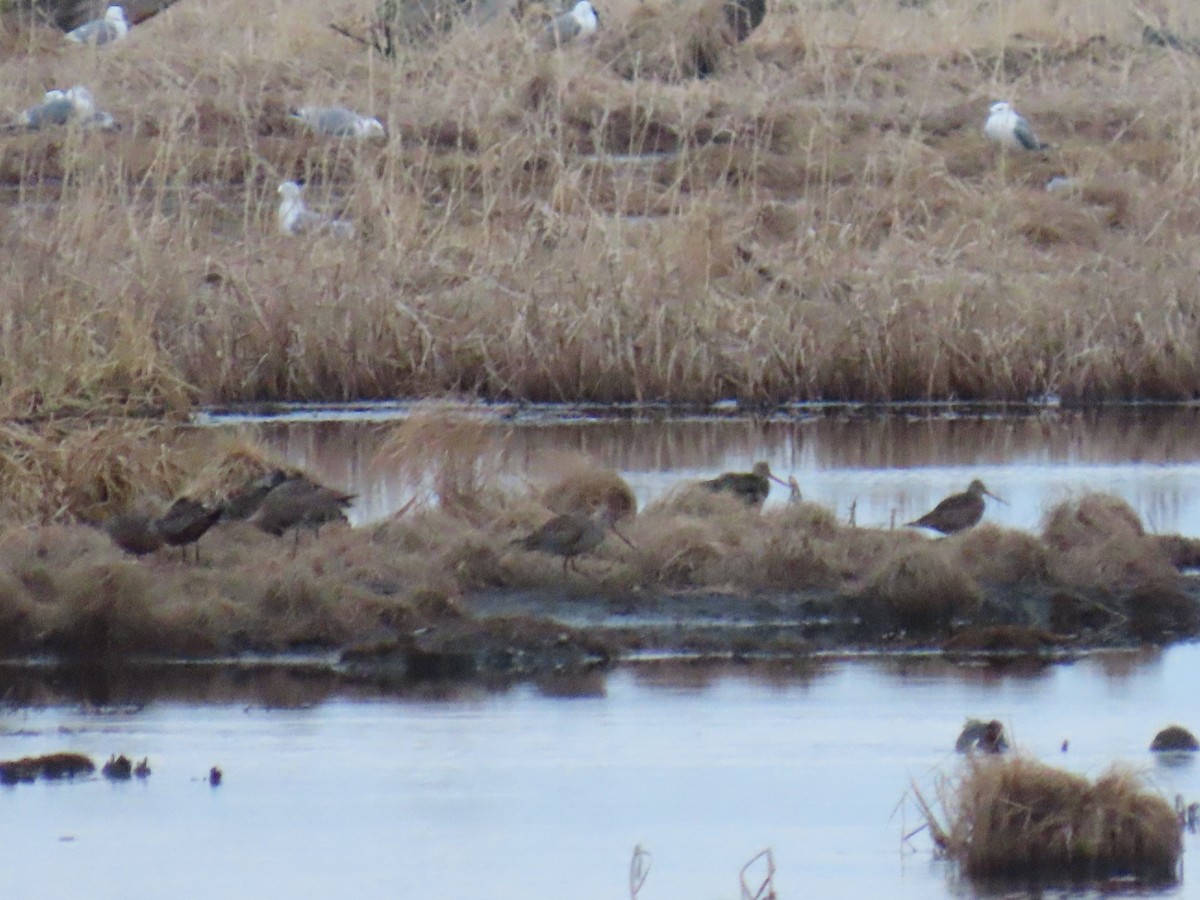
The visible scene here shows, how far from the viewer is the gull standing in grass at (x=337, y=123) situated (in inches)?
924

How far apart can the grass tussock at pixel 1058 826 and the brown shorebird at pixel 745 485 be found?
210 inches

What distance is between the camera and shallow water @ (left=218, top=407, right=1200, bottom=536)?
14102 mm

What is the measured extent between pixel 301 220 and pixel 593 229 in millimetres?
2511

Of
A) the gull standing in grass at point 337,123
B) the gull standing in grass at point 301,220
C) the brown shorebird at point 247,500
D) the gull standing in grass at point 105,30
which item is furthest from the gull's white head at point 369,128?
the brown shorebird at point 247,500

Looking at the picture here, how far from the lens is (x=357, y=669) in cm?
1032

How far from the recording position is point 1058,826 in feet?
24.4

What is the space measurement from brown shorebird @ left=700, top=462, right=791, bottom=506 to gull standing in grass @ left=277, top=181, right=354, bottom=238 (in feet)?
25.4

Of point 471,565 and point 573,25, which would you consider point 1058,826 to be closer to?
point 471,565

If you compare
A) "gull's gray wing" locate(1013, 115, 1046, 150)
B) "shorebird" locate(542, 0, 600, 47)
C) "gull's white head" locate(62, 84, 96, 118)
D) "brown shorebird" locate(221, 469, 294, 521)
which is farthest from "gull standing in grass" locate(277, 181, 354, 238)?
"brown shorebird" locate(221, 469, 294, 521)

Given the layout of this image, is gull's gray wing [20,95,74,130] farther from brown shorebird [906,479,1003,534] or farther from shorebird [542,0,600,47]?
brown shorebird [906,479,1003,534]

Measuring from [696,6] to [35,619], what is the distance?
19.5m

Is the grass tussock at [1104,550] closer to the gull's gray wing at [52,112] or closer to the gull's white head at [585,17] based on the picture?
the gull's gray wing at [52,112]

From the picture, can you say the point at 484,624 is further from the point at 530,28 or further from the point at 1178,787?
the point at 530,28

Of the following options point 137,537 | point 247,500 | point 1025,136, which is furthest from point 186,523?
point 1025,136
